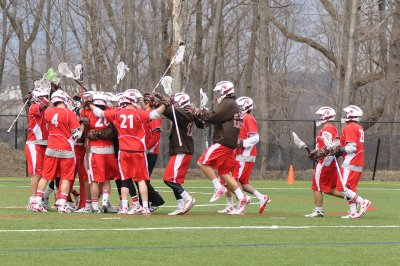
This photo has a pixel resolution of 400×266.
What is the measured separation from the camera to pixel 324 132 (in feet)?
57.6

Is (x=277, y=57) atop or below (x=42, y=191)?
atop

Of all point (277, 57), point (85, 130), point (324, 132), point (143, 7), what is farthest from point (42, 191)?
point (277, 57)

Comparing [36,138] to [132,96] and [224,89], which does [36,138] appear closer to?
[132,96]

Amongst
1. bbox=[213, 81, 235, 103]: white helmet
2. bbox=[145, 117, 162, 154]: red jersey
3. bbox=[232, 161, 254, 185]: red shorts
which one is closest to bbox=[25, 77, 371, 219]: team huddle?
bbox=[213, 81, 235, 103]: white helmet

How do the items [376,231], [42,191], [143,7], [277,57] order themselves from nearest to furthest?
[376,231]
[42,191]
[143,7]
[277,57]

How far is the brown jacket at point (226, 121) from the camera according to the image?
1712 cm

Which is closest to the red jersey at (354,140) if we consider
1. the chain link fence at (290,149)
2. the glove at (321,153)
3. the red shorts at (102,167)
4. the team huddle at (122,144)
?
the glove at (321,153)

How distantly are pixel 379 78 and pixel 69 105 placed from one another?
3366cm

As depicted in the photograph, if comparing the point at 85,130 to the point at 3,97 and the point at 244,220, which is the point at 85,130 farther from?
the point at 3,97

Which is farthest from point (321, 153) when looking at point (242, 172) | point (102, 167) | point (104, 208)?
point (104, 208)

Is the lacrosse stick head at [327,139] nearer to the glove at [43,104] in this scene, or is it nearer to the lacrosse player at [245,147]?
the lacrosse player at [245,147]

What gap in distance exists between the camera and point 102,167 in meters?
17.4

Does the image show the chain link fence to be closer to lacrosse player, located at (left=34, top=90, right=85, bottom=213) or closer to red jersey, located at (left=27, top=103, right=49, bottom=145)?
red jersey, located at (left=27, top=103, right=49, bottom=145)

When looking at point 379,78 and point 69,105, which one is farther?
point 379,78
